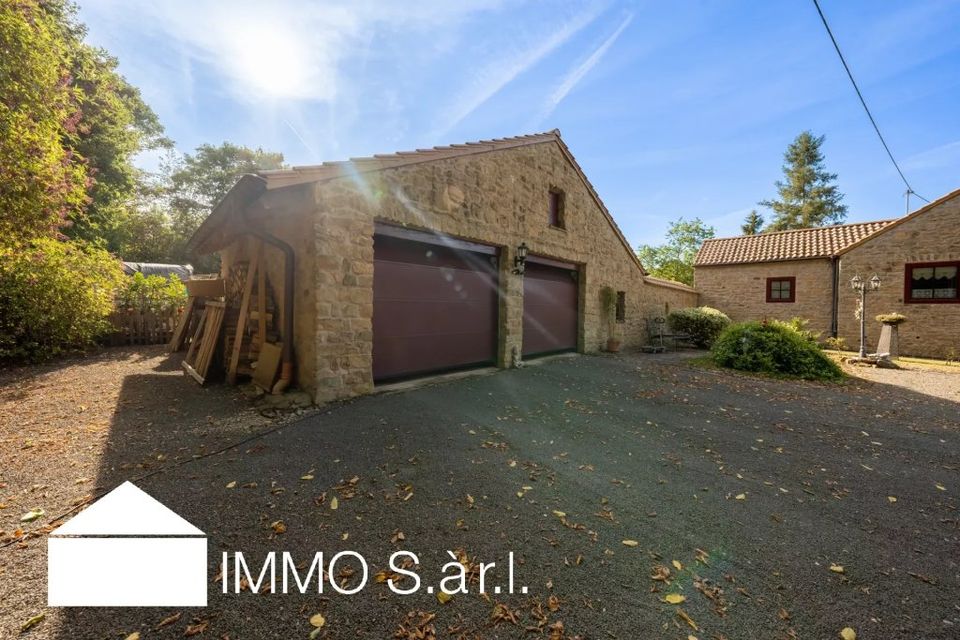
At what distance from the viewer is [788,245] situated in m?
15.1

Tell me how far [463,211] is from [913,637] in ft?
21.1

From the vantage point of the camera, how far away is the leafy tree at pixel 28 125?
644cm

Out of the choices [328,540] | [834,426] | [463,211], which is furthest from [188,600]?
[834,426]

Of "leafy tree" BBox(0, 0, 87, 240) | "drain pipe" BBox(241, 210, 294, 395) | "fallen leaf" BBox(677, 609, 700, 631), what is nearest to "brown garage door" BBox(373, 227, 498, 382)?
"drain pipe" BBox(241, 210, 294, 395)

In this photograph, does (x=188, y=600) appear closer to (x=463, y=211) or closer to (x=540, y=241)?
(x=463, y=211)

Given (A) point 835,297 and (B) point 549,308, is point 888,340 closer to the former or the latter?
(A) point 835,297

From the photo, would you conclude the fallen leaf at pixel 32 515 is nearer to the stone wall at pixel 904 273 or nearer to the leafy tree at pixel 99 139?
the leafy tree at pixel 99 139

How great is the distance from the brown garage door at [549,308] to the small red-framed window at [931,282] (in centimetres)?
1182

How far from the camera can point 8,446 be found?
135 inches

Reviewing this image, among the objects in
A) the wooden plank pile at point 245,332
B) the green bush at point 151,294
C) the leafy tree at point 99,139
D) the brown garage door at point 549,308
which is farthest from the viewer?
the leafy tree at point 99,139

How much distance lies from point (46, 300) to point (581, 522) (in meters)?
10.8

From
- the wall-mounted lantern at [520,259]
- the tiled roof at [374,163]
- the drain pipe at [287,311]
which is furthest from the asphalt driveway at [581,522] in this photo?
the wall-mounted lantern at [520,259]

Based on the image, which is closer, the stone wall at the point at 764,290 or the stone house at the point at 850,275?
the stone house at the point at 850,275

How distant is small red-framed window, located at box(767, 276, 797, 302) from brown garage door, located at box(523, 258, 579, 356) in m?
10.7
